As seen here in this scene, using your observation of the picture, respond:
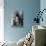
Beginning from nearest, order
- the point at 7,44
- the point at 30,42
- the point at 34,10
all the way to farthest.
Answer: the point at 30,42 < the point at 7,44 < the point at 34,10

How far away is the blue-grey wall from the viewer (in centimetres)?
479

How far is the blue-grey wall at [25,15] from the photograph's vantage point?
4.79 metres

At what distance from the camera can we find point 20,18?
4.87 m

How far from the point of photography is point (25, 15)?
15.9 ft

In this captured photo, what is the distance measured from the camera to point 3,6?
486 centimetres

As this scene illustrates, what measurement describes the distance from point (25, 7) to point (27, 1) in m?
0.23

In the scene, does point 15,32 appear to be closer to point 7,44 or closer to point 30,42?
point 7,44

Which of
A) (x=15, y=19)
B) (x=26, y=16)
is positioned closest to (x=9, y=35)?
(x=15, y=19)

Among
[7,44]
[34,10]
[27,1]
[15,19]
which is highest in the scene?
[27,1]

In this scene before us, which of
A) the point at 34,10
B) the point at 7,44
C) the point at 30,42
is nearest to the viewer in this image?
the point at 30,42

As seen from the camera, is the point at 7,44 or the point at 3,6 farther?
the point at 3,6

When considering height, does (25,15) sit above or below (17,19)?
above

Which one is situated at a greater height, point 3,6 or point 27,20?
point 3,6

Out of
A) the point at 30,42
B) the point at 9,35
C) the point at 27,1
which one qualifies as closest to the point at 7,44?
the point at 30,42
